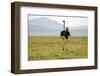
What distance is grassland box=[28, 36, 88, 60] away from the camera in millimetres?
1669

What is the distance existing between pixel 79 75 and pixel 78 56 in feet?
0.46

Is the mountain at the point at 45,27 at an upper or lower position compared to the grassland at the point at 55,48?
upper

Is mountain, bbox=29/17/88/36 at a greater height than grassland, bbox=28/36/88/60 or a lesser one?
greater

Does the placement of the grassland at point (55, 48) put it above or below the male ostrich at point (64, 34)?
below

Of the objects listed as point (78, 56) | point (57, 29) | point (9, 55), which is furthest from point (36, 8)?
point (78, 56)

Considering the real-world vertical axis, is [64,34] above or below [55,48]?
above

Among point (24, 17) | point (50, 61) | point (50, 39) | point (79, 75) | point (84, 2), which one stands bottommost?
point (79, 75)

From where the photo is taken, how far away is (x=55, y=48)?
174cm

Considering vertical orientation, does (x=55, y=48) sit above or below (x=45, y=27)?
below

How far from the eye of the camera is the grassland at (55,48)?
1.67 metres

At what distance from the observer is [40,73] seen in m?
1.68

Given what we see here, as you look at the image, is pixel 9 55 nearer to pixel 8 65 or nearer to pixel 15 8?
pixel 8 65

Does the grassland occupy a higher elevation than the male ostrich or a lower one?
lower

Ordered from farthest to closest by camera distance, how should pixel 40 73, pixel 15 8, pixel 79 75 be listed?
pixel 79 75 → pixel 40 73 → pixel 15 8
